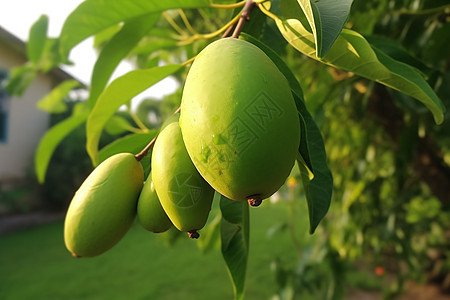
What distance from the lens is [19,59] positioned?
7961 mm

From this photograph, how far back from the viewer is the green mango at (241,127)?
1.15 ft

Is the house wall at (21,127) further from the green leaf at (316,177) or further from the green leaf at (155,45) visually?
the green leaf at (316,177)

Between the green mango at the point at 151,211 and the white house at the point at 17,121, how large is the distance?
7906mm

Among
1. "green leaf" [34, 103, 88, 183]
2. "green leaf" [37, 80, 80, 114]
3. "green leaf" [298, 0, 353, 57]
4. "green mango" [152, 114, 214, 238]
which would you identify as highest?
"green leaf" [298, 0, 353, 57]

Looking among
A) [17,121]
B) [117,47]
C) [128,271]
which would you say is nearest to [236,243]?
[117,47]

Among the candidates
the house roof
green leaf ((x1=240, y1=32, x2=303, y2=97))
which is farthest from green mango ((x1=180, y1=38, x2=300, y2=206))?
the house roof

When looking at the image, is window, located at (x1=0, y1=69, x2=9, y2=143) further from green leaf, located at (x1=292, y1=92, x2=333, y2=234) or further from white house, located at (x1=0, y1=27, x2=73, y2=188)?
green leaf, located at (x1=292, y1=92, x2=333, y2=234)

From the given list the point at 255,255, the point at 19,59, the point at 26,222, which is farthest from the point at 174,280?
the point at 19,59

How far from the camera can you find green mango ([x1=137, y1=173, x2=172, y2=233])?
18.6 inches

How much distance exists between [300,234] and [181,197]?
5.87 m

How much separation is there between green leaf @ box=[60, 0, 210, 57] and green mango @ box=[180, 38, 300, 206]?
33 centimetres

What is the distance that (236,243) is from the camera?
57cm

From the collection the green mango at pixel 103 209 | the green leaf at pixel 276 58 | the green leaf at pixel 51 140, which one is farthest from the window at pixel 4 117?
the green leaf at pixel 276 58

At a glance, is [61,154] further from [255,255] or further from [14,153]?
[255,255]
